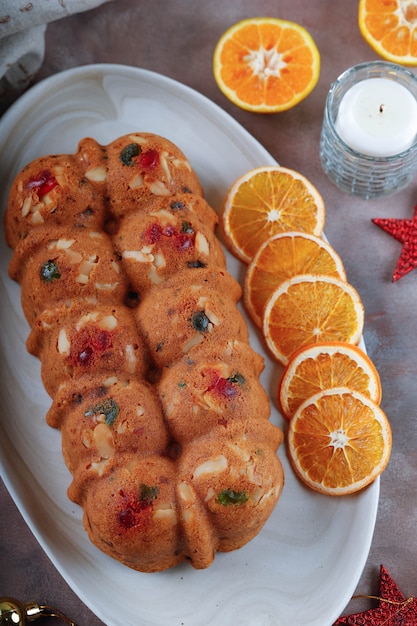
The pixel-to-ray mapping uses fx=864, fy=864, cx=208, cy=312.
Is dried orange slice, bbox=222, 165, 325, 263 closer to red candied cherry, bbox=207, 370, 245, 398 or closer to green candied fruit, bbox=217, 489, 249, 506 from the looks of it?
red candied cherry, bbox=207, 370, 245, 398

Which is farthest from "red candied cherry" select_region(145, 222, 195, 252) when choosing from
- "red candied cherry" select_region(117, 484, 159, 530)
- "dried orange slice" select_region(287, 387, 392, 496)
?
"red candied cherry" select_region(117, 484, 159, 530)

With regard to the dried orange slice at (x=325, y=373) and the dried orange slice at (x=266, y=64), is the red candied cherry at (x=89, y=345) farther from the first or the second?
the dried orange slice at (x=266, y=64)

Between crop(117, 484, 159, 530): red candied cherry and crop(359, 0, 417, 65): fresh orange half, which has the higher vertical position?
crop(359, 0, 417, 65): fresh orange half

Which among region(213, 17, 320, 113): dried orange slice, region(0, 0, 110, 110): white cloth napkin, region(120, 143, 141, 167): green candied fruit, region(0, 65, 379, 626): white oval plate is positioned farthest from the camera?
region(213, 17, 320, 113): dried orange slice

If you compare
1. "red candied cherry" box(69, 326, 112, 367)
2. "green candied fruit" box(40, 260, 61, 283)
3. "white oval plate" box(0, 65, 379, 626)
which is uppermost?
"green candied fruit" box(40, 260, 61, 283)

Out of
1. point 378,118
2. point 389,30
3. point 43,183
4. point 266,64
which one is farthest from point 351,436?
point 389,30

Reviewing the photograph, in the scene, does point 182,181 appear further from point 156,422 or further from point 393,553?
point 393,553
